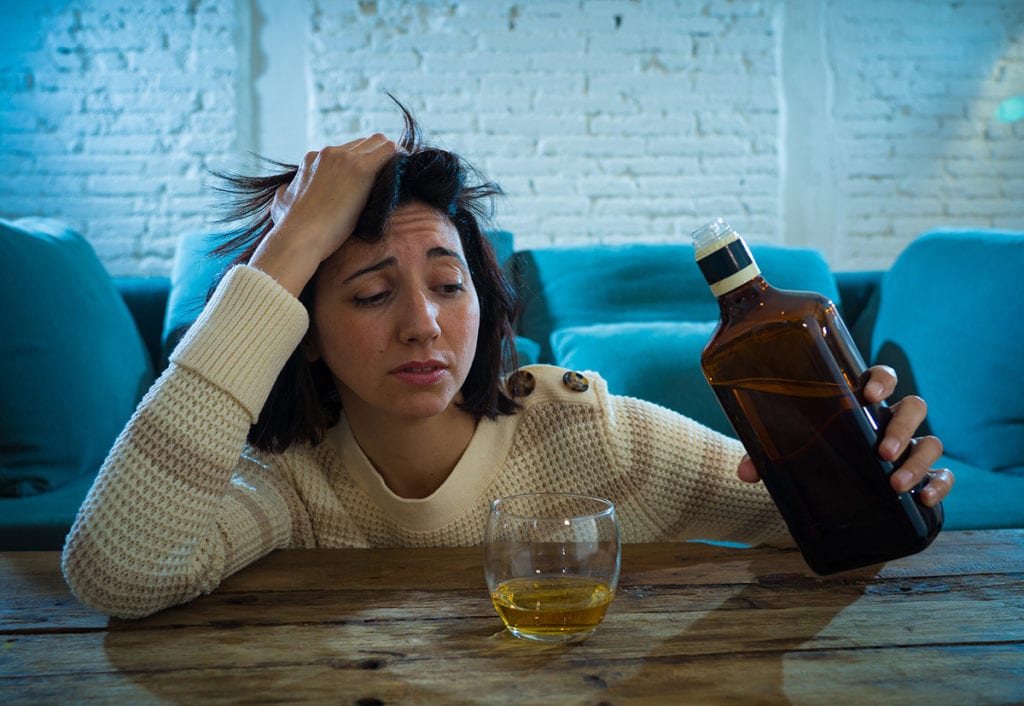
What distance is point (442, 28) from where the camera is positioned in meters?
3.47

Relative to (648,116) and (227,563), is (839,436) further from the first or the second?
(648,116)

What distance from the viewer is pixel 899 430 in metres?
0.70

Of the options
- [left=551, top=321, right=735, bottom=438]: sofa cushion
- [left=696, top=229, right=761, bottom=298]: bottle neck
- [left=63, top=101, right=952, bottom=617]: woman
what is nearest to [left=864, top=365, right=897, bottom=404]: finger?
[left=63, top=101, right=952, bottom=617]: woman

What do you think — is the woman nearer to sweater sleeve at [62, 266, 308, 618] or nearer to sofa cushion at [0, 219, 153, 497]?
sweater sleeve at [62, 266, 308, 618]

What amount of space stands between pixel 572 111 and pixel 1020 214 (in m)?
2.03

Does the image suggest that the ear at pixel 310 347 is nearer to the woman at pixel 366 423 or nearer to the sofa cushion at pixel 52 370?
the woman at pixel 366 423

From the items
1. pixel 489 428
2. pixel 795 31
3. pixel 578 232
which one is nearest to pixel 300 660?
pixel 489 428

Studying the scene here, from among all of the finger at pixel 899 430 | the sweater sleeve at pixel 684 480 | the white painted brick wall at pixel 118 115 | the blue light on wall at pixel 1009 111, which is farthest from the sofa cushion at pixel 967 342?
the white painted brick wall at pixel 118 115

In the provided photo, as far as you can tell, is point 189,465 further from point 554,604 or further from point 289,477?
point 554,604

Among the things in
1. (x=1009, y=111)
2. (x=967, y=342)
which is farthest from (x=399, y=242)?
(x=1009, y=111)

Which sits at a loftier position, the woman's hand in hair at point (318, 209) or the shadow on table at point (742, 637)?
the woman's hand in hair at point (318, 209)

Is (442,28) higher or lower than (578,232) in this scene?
higher

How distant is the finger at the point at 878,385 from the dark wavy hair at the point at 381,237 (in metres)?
0.49

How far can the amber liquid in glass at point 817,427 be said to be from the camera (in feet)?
2.28
